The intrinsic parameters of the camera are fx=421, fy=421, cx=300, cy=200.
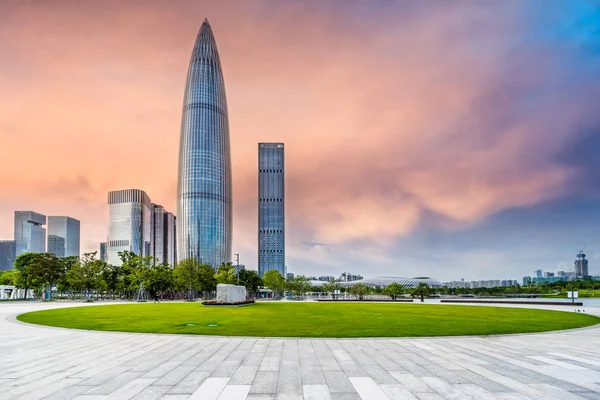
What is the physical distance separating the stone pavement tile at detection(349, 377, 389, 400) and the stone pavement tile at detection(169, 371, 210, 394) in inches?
160

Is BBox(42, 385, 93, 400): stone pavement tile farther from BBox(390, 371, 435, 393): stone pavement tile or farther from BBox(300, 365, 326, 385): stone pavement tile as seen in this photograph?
BBox(390, 371, 435, 393): stone pavement tile

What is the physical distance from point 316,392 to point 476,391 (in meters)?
3.90

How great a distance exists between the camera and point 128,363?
1380cm

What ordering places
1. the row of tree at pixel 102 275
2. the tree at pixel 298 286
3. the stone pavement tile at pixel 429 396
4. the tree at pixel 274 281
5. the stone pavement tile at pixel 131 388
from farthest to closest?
the tree at pixel 274 281 → the tree at pixel 298 286 → the row of tree at pixel 102 275 → the stone pavement tile at pixel 131 388 → the stone pavement tile at pixel 429 396

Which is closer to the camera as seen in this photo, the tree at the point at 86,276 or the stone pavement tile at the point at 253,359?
the stone pavement tile at the point at 253,359

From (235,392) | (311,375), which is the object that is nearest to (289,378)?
(311,375)

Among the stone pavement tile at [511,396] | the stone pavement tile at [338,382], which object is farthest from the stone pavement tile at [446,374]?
the stone pavement tile at [338,382]

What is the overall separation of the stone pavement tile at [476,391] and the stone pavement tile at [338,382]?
2.75 m

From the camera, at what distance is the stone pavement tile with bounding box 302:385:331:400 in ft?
32.0

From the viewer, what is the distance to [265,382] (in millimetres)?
11234

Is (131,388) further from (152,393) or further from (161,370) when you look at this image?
(161,370)

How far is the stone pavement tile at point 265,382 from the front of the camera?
1039 cm

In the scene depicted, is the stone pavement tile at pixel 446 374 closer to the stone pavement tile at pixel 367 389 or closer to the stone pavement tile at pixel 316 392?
the stone pavement tile at pixel 367 389

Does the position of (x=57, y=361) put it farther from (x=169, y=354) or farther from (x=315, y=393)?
(x=315, y=393)
